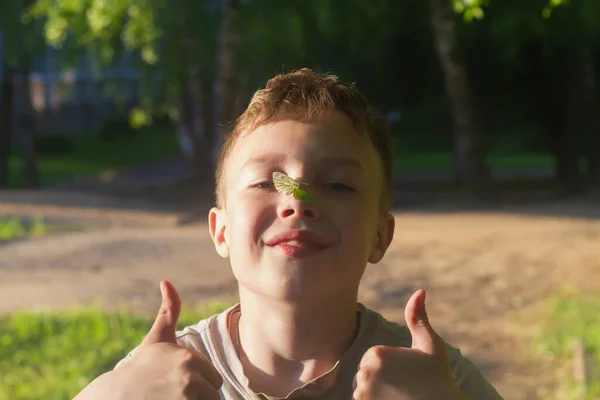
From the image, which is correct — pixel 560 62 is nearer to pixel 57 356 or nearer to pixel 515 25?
pixel 515 25

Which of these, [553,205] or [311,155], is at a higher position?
[311,155]

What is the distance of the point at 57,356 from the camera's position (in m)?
5.18

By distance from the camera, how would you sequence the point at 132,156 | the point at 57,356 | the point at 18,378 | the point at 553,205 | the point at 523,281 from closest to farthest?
the point at 18,378 < the point at 57,356 < the point at 523,281 < the point at 553,205 < the point at 132,156

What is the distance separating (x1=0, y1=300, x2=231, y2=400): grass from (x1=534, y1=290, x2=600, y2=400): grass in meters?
2.09

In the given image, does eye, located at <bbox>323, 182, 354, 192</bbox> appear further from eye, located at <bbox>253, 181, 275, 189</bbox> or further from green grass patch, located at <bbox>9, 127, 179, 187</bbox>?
green grass patch, located at <bbox>9, 127, 179, 187</bbox>

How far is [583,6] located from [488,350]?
826 centimetres

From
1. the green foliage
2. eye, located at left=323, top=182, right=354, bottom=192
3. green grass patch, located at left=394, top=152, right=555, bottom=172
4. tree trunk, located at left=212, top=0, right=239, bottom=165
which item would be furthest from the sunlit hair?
green grass patch, located at left=394, top=152, right=555, bottom=172

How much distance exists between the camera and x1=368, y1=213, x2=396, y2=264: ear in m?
2.19

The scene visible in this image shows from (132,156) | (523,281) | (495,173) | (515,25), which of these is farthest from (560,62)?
(132,156)

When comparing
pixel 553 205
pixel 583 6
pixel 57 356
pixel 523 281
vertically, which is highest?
pixel 583 6

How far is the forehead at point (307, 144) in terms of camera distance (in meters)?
1.97

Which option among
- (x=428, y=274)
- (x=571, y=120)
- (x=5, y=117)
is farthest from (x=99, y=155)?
(x=428, y=274)

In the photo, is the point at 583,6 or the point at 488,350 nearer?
the point at 488,350

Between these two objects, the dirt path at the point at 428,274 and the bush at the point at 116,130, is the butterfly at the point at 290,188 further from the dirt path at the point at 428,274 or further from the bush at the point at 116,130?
the bush at the point at 116,130
